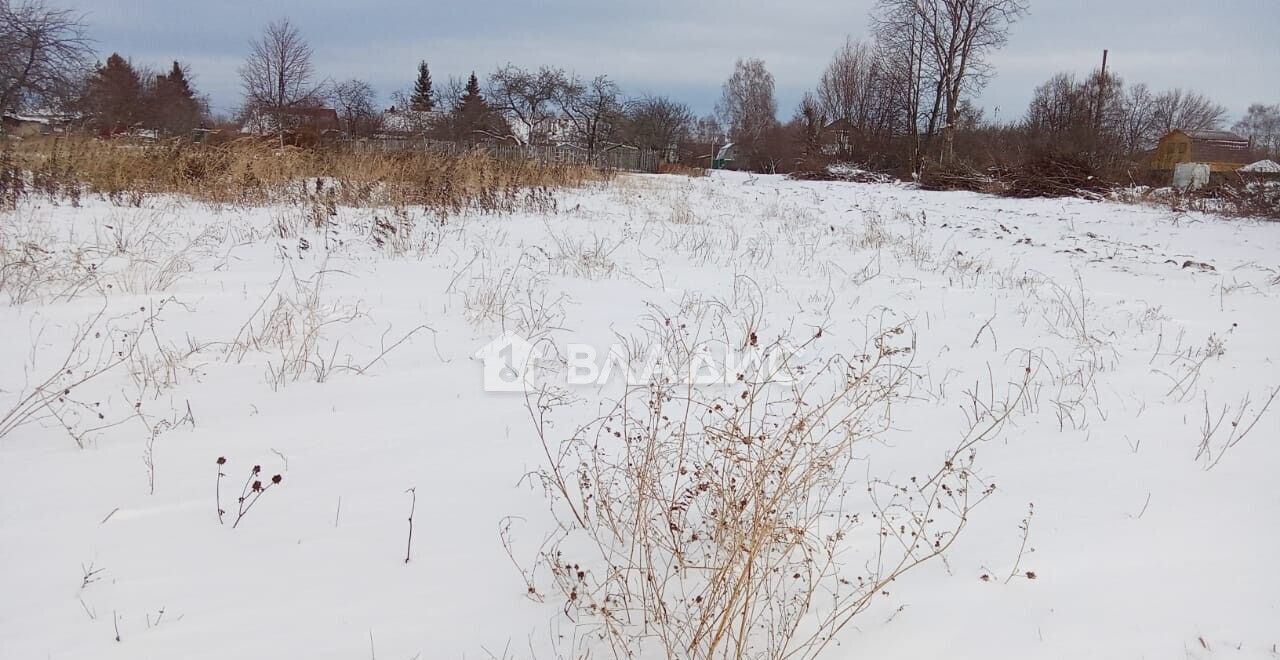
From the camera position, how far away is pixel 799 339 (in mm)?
3855

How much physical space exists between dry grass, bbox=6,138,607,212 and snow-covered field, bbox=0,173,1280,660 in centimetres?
243

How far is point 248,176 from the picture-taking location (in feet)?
27.8

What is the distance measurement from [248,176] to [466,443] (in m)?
7.85

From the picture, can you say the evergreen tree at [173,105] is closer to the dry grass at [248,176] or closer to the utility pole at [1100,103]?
the dry grass at [248,176]

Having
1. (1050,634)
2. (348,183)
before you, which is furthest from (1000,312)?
(348,183)

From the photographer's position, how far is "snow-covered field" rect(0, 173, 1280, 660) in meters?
1.52

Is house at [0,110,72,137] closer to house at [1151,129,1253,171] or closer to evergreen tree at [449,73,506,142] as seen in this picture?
evergreen tree at [449,73,506,142]

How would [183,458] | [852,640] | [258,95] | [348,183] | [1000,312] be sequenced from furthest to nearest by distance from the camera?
[258,95], [348,183], [1000,312], [183,458], [852,640]

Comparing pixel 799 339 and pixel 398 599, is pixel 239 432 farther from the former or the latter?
pixel 799 339

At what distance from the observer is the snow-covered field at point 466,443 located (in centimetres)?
152

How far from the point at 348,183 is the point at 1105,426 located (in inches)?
338

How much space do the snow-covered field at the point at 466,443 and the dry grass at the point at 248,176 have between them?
2.43 m

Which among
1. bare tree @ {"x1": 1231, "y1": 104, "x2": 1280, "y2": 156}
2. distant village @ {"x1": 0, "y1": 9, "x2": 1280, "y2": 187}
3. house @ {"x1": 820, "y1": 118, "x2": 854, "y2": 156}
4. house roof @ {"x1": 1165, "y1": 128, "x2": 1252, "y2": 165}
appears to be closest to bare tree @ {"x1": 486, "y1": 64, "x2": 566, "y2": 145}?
distant village @ {"x1": 0, "y1": 9, "x2": 1280, "y2": 187}

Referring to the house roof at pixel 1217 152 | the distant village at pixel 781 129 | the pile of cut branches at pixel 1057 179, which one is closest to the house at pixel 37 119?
the distant village at pixel 781 129
